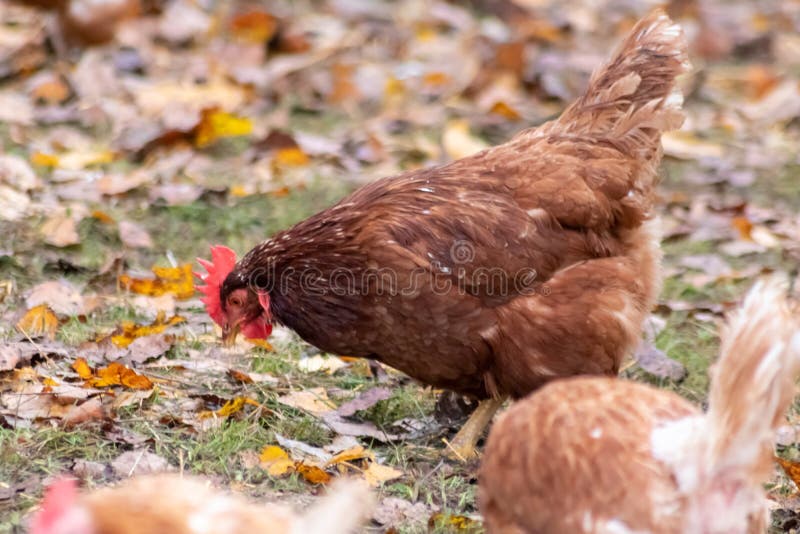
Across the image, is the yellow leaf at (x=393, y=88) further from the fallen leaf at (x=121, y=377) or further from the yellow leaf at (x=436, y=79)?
the fallen leaf at (x=121, y=377)

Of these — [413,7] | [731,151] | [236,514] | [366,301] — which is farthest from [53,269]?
[413,7]

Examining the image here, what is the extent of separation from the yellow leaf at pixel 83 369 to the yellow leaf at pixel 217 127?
2.55 meters

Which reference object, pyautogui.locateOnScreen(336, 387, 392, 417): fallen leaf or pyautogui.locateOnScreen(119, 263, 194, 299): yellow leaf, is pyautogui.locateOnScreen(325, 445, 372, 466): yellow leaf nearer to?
pyautogui.locateOnScreen(336, 387, 392, 417): fallen leaf

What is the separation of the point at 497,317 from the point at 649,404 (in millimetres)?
1016

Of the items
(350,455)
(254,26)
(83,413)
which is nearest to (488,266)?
(350,455)

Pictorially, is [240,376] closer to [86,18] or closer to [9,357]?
[9,357]

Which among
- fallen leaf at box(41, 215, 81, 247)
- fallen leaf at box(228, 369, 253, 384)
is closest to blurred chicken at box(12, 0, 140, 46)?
fallen leaf at box(41, 215, 81, 247)

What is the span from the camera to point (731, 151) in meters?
6.54

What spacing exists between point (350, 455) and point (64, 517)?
1498mm

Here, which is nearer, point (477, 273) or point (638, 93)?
point (477, 273)

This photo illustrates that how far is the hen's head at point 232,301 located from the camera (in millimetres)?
3775

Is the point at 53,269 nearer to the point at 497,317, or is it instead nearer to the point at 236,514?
the point at 497,317

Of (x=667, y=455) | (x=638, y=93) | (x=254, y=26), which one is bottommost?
(x=254, y=26)

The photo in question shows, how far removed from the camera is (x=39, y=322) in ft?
13.3
